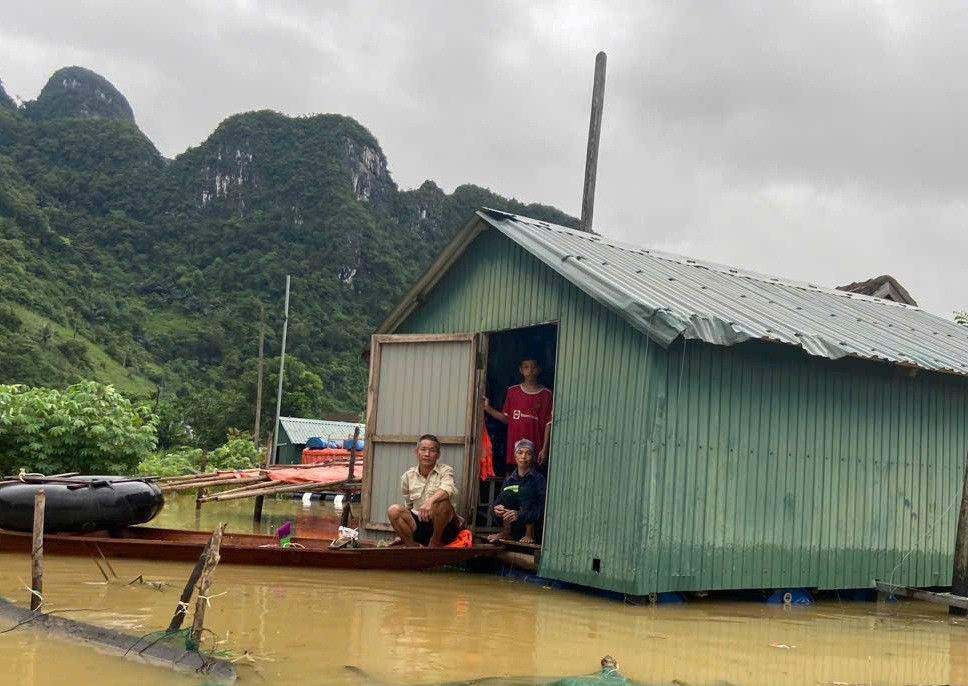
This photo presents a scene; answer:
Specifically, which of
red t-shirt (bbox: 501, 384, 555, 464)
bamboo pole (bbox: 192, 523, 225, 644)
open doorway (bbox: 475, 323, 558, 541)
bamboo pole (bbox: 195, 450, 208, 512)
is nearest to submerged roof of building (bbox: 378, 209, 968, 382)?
open doorway (bbox: 475, 323, 558, 541)

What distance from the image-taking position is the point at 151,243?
5988cm

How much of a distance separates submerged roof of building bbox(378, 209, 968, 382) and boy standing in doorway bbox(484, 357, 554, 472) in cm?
144

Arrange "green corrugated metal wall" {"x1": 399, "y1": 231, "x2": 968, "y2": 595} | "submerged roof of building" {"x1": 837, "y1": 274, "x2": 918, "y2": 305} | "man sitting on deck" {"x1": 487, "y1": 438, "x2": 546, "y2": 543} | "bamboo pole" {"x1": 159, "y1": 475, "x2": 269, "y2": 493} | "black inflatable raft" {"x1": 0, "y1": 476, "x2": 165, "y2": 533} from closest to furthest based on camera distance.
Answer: "green corrugated metal wall" {"x1": 399, "y1": 231, "x2": 968, "y2": 595} < "black inflatable raft" {"x1": 0, "y1": 476, "x2": 165, "y2": 533} < "man sitting on deck" {"x1": 487, "y1": 438, "x2": 546, "y2": 543} < "bamboo pole" {"x1": 159, "y1": 475, "x2": 269, "y2": 493} < "submerged roof of building" {"x1": 837, "y1": 274, "x2": 918, "y2": 305}

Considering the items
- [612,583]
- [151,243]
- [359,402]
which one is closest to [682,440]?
[612,583]

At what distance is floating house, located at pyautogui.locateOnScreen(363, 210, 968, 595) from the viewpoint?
779 centimetres

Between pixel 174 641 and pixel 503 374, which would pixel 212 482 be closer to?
pixel 503 374

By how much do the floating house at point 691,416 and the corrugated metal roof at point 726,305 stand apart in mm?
29

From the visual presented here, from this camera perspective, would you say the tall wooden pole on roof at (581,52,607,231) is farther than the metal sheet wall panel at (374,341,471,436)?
Yes

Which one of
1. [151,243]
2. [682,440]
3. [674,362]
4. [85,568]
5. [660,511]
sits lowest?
[85,568]

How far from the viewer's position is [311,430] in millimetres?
33156

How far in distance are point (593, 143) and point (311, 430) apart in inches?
847

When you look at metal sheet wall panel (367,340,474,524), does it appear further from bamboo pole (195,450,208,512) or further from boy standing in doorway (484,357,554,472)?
bamboo pole (195,450,208,512)

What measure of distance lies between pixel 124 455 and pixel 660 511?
9.98 meters

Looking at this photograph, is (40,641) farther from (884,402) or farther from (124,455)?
(124,455)
